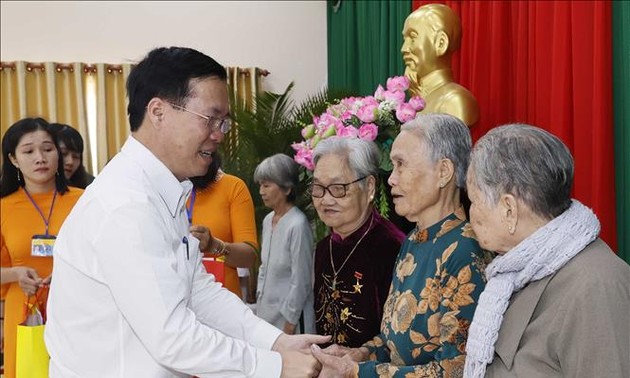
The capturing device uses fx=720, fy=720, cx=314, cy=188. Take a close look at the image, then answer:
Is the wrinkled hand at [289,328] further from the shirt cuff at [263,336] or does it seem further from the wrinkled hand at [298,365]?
the wrinkled hand at [298,365]

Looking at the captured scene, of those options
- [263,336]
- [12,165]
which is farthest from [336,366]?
[12,165]

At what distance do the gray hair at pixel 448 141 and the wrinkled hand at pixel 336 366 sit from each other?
543mm

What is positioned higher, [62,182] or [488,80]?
[488,80]

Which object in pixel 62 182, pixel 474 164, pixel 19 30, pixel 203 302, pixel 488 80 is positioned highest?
pixel 19 30

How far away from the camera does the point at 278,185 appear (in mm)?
3816

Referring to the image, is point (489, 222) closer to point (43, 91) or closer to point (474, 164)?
point (474, 164)

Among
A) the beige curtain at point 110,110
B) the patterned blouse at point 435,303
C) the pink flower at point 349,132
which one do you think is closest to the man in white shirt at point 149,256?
the patterned blouse at point 435,303

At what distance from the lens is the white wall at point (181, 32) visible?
6.77 m

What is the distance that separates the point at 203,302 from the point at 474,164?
0.92m

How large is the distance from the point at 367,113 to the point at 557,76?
97cm

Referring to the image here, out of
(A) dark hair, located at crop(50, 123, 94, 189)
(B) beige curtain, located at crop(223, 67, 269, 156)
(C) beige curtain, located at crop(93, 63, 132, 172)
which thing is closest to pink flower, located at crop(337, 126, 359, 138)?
(A) dark hair, located at crop(50, 123, 94, 189)

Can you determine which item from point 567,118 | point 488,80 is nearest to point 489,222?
point 567,118

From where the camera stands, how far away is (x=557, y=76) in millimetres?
3031

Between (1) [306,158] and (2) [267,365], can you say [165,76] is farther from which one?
(1) [306,158]
